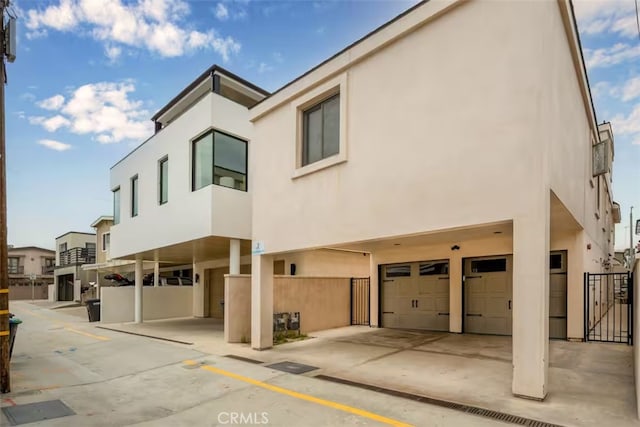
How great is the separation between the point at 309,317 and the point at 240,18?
9580 millimetres

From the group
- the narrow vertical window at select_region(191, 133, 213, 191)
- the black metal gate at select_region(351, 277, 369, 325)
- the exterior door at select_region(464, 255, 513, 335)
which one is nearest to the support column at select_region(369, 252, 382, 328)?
the black metal gate at select_region(351, 277, 369, 325)

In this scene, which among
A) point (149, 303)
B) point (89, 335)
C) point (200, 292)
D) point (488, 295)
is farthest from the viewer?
point (200, 292)

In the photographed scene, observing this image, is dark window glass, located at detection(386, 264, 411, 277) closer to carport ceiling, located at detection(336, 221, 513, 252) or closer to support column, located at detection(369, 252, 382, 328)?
support column, located at detection(369, 252, 382, 328)

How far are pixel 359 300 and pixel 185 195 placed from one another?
725 centimetres

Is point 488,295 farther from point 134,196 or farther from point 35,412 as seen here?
point 134,196

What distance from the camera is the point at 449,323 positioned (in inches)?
455

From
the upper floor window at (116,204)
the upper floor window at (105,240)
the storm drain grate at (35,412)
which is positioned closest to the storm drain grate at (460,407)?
the storm drain grate at (35,412)

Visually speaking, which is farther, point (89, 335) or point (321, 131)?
point (89, 335)

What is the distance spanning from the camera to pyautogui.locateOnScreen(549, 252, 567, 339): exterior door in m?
9.64

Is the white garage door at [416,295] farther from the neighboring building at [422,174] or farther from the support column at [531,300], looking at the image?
the support column at [531,300]

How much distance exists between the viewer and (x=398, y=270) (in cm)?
1301

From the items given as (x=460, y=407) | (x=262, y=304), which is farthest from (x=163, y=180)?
(x=460, y=407)

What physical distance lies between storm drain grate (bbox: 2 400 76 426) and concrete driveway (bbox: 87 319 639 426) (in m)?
3.67

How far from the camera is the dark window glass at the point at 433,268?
11.9 m
